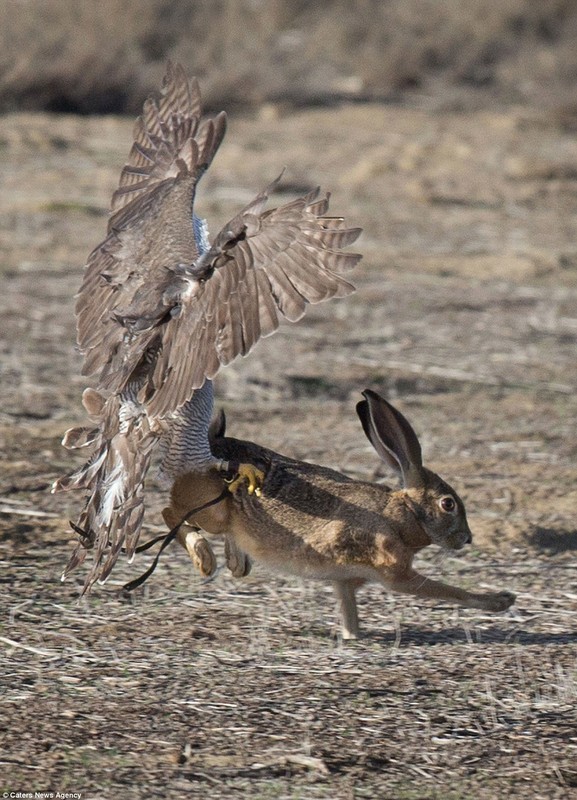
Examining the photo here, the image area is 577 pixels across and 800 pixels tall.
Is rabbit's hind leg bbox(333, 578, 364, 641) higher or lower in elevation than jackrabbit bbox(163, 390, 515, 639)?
lower

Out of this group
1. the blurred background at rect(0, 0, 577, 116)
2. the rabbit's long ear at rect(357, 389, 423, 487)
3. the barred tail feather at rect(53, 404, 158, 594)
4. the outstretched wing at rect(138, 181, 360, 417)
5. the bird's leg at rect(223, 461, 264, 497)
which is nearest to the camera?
the outstretched wing at rect(138, 181, 360, 417)

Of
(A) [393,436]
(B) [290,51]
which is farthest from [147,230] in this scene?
(B) [290,51]

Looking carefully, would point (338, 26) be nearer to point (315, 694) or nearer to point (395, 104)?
point (395, 104)

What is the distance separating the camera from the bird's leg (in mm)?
5012

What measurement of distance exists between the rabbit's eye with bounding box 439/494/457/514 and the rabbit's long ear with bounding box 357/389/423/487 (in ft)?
0.33

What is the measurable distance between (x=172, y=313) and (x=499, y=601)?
154cm

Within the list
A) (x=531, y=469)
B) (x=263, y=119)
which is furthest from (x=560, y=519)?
(x=263, y=119)

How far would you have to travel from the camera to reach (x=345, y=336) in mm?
9008

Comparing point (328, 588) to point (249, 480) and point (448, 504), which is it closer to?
point (448, 504)

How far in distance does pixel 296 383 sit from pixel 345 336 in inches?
40.6

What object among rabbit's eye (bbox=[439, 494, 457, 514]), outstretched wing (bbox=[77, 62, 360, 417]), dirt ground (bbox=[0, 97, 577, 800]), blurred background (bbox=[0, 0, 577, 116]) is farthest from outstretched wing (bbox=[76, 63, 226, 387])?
blurred background (bbox=[0, 0, 577, 116])

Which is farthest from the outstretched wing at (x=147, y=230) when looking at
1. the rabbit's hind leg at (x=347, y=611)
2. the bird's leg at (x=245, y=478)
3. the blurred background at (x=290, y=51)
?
the blurred background at (x=290, y=51)

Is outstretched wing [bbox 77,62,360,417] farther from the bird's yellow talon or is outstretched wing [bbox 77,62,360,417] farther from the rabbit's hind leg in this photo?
the rabbit's hind leg

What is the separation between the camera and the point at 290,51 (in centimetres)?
1886
